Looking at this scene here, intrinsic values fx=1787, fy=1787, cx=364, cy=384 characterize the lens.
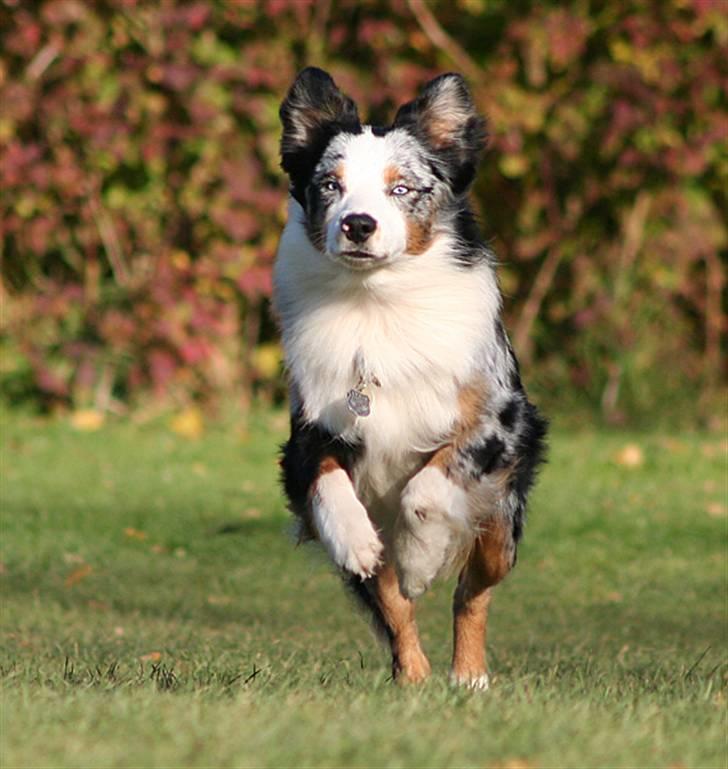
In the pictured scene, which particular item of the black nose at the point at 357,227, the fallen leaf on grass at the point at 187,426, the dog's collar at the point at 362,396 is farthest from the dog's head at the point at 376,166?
the fallen leaf on grass at the point at 187,426

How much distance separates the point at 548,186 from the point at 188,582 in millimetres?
5254

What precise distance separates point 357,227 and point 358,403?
1.74ft

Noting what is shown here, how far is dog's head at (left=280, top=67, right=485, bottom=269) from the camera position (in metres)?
5.14

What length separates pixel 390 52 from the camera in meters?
11.6

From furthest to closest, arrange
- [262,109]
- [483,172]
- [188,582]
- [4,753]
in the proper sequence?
A: [483,172], [262,109], [188,582], [4,753]

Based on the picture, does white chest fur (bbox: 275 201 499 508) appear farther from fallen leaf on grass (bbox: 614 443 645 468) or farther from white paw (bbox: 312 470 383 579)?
fallen leaf on grass (bbox: 614 443 645 468)

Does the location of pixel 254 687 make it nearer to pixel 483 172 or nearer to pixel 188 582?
pixel 188 582

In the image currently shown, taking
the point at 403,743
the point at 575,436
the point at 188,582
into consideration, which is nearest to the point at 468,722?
the point at 403,743

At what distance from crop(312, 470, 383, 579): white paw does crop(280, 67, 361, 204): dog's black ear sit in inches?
38.8

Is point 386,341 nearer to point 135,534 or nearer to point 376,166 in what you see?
point 376,166

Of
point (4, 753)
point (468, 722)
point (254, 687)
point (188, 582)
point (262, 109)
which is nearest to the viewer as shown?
point (4, 753)

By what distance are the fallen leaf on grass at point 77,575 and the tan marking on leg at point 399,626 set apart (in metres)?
2.36

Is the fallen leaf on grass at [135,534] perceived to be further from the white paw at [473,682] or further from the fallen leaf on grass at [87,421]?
the white paw at [473,682]

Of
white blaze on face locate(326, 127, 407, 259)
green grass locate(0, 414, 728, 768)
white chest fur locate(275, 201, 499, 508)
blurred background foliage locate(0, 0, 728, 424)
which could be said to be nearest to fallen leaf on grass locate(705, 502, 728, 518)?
green grass locate(0, 414, 728, 768)
